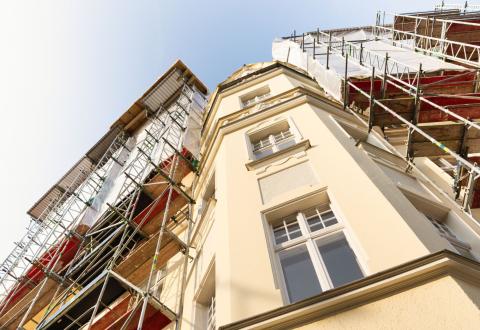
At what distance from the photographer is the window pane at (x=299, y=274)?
5.51 metres

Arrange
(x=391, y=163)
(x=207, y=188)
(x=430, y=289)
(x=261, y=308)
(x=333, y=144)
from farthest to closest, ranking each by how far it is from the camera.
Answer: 1. (x=207, y=188)
2. (x=391, y=163)
3. (x=333, y=144)
4. (x=261, y=308)
5. (x=430, y=289)

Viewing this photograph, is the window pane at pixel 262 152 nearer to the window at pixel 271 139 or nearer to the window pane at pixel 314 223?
the window at pixel 271 139

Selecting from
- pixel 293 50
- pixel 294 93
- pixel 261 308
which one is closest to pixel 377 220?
pixel 261 308

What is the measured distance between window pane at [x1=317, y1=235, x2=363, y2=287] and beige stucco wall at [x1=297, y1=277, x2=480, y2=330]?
3.08 feet

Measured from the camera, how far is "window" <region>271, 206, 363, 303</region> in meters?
5.52

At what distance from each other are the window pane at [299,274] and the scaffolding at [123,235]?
288 cm

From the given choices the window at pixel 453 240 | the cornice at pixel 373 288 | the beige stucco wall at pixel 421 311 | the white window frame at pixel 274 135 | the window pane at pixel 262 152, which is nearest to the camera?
the beige stucco wall at pixel 421 311

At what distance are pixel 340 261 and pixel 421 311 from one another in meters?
1.67

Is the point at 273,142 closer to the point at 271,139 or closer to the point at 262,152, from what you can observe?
the point at 271,139

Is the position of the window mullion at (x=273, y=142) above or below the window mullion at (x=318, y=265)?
below

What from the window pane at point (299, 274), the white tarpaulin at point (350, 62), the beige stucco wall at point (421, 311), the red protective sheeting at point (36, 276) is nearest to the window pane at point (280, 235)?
the window pane at point (299, 274)

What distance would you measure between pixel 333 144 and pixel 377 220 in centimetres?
303

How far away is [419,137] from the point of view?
9055mm

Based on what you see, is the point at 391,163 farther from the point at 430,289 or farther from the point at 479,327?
the point at 479,327
